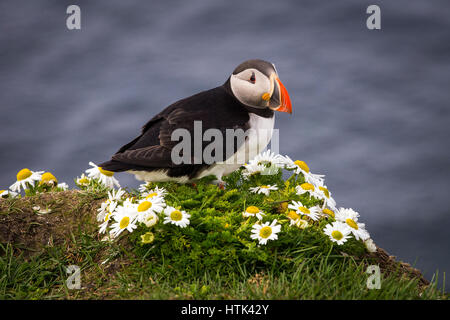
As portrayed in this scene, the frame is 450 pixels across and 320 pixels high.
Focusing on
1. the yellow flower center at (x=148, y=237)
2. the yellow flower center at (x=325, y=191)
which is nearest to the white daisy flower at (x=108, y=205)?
the yellow flower center at (x=148, y=237)

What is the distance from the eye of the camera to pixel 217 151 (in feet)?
14.8

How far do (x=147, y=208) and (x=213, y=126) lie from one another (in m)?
1.21

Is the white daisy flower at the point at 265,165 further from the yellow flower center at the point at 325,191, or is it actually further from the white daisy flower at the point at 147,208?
the white daisy flower at the point at 147,208

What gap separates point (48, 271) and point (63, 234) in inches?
19.1

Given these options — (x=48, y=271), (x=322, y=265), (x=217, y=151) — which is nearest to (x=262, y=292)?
(x=322, y=265)

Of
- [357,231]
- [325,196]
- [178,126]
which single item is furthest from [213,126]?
[357,231]

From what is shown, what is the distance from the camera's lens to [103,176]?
5555 millimetres

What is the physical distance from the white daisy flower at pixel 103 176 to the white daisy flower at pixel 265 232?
2.46 metres

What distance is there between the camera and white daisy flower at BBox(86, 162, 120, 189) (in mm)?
5527

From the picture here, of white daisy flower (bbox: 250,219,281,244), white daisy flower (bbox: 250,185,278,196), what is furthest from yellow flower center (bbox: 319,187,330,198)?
white daisy flower (bbox: 250,219,281,244)

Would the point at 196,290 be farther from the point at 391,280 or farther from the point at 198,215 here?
the point at 391,280
